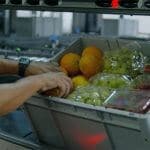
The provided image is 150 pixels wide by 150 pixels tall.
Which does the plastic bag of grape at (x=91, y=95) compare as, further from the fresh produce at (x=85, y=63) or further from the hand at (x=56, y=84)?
the fresh produce at (x=85, y=63)

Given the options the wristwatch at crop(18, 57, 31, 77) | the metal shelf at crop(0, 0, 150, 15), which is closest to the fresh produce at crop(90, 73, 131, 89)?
the metal shelf at crop(0, 0, 150, 15)

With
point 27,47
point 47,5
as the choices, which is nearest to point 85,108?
point 47,5

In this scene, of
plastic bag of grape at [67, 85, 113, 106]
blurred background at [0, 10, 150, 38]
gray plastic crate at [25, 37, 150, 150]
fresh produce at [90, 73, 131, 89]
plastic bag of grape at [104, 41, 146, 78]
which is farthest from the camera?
blurred background at [0, 10, 150, 38]

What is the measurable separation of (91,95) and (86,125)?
102 millimetres

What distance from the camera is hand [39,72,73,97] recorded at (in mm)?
1181

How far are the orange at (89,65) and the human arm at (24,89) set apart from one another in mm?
201

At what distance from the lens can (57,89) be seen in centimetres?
119

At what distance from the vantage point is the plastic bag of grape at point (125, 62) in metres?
1.33

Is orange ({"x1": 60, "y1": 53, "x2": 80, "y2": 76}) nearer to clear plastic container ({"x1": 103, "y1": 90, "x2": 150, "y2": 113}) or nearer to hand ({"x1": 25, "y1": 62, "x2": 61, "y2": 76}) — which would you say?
hand ({"x1": 25, "y1": 62, "x2": 61, "y2": 76})

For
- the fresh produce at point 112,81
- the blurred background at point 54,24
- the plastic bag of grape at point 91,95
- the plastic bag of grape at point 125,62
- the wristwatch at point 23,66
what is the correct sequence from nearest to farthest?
1. the plastic bag of grape at point 91,95
2. the fresh produce at point 112,81
3. the plastic bag of grape at point 125,62
4. the wristwatch at point 23,66
5. the blurred background at point 54,24

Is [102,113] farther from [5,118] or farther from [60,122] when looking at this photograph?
[5,118]

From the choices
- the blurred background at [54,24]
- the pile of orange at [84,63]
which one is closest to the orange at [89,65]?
the pile of orange at [84,63]

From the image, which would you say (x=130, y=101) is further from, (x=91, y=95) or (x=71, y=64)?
(x=71, y=64)

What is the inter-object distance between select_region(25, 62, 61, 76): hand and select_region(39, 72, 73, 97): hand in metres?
0.17
